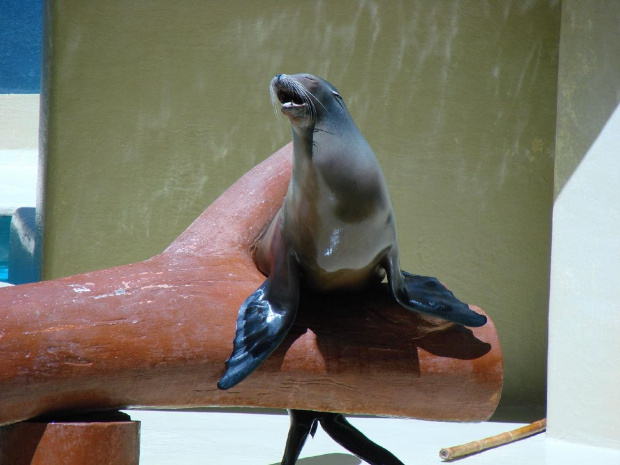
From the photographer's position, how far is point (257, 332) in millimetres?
1983

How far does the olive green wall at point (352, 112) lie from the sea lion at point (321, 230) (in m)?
2.91

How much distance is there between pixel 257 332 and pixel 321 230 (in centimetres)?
29

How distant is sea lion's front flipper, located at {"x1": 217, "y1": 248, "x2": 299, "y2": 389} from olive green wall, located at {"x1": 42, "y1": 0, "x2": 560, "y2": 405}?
118 inches

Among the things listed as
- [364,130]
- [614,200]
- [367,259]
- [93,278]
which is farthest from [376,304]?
[364,130]

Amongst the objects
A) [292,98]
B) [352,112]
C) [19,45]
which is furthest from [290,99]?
[19,45]

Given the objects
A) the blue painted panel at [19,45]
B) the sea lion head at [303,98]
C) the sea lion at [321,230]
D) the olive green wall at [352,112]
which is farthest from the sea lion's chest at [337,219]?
the blue painted panel at [19,45]

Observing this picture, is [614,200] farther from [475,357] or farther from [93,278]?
[93,278]

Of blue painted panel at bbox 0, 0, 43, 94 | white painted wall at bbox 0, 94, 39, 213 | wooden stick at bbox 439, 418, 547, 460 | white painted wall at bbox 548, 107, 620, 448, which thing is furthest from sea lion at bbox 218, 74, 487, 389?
blue painted panel at bbox 0, 0, 43, 94

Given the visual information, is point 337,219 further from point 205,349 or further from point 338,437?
point 338,437

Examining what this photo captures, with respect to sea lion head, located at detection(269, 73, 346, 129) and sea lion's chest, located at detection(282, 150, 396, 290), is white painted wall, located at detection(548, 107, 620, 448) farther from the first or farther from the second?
sea lion head, located at detection(269, 73, 346, 129)

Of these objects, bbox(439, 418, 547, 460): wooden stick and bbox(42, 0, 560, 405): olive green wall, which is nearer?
bbox(439, 418, 547, 460): wooden stick

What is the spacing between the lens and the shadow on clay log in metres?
1.90

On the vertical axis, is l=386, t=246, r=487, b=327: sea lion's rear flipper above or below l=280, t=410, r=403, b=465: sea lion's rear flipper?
above

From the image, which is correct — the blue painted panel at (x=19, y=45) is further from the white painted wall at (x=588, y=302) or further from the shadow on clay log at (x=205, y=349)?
the shadow on clay log at (x=205, y=349)
